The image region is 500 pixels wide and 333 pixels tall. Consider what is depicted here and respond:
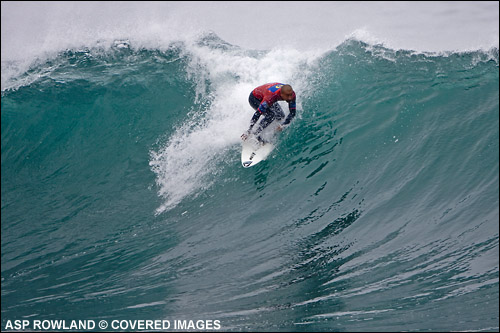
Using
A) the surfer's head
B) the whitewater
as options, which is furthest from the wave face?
the surfer's head

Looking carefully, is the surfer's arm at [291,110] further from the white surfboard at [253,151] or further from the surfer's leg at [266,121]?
the white surfboard at [253,151]

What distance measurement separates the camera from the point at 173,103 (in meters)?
8.66

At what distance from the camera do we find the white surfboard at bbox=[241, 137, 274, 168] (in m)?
7.43

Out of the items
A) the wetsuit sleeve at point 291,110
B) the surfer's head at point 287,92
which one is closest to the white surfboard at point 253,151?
the wetsuit sleeve at point 291,110

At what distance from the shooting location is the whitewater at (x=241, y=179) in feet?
19.3

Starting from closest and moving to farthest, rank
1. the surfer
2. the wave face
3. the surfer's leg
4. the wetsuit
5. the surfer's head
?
the wave face < the surfer's head < the surfer < the wetsuit < the surfer's leg

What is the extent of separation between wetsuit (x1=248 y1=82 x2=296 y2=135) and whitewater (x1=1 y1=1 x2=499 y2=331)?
0.67 m

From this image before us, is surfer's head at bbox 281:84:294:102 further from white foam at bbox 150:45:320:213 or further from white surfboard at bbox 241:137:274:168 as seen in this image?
white foam at bbox 150:45:320:213

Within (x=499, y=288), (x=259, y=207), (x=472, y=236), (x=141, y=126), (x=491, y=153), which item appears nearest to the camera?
(x=499, y=288)

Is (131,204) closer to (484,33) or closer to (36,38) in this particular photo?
(36,38)

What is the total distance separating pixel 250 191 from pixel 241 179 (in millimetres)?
321

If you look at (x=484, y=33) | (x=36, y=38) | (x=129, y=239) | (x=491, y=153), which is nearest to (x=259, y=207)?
(x=129, y=239)

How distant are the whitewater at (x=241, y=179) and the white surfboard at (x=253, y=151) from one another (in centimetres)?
18

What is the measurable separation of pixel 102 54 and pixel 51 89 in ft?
4.91
